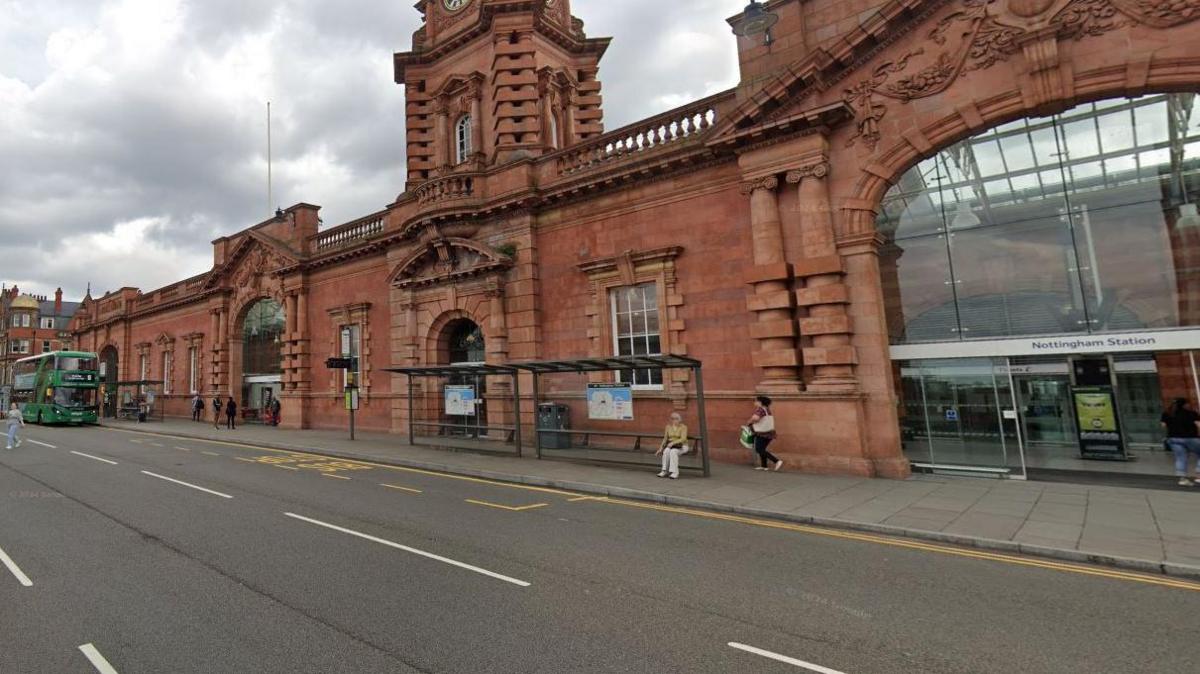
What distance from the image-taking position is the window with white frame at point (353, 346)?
22.9 m

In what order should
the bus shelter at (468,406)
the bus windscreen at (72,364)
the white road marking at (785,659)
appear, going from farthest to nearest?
the bus windscreen at (72,364)
the bus shelter at (468,406)
the white road marking at (785,659)

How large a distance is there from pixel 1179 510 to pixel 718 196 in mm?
10131

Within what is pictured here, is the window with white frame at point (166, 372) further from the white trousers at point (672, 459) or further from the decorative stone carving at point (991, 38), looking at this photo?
the decorative stone carving at point (991, 38)

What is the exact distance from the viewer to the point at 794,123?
12.3 meters

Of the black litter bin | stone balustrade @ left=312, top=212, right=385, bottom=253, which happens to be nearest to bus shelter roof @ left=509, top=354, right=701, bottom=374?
the black litter bin

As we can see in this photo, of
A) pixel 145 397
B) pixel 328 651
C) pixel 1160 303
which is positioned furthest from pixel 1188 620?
pixel 145 397

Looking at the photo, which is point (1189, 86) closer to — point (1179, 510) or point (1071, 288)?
point (1071, 288)

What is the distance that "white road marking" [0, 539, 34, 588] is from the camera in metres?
5.60

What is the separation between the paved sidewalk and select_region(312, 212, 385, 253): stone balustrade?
13462mm

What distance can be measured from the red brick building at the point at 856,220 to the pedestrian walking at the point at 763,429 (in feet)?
1.42

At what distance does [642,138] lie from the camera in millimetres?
15633

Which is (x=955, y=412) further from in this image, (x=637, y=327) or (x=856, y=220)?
(x=637, y=327)

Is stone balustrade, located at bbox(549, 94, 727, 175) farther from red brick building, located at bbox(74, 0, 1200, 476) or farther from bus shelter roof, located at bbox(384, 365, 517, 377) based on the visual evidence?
bus shelter roof, located at bbox(384, 365, 517, 377)

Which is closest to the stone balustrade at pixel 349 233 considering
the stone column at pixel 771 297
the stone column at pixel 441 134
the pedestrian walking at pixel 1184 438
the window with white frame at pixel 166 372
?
the stone column at pixel 441 134
